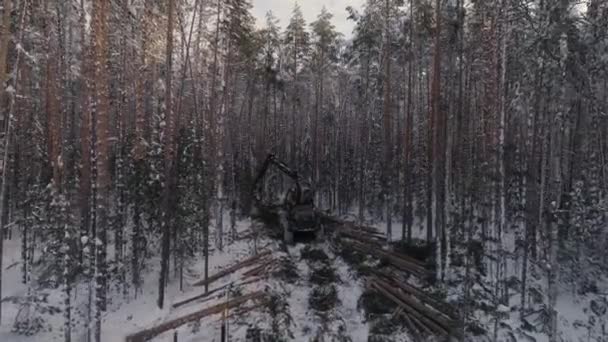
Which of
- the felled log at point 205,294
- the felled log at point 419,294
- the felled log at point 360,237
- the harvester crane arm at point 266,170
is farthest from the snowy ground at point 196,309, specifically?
the harvester crane arm at point 266,170

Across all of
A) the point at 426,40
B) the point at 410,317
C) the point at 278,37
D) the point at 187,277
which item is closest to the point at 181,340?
the point at 187,277

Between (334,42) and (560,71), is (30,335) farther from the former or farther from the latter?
(334,42)

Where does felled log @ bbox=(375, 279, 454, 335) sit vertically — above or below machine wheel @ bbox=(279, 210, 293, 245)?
below

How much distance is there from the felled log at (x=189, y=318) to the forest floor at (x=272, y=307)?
0.12m

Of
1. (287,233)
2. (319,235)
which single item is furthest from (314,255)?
(319,235)

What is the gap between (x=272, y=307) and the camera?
14312 mm

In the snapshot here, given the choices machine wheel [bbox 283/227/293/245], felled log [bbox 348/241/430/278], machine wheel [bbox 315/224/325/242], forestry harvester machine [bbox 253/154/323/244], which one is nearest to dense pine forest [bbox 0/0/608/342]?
felled log [bbox 348/241/430/278]

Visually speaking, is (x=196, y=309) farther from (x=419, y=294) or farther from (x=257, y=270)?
(x=419, y=294)

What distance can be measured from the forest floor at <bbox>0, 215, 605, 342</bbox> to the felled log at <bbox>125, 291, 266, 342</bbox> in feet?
0.39

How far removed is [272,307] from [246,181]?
54.2 feet

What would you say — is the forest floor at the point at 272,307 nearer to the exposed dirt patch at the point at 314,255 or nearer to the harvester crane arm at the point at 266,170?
the exposed dirt patch at the point at 314,255

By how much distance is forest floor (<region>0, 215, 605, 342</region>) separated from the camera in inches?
525

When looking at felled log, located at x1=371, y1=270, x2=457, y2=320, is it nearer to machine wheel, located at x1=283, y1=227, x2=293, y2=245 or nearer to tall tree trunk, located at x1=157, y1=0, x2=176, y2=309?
machine wheel, located at x1=283, y1=227, x2=293, y2=245

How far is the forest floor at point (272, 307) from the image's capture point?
13336mm
